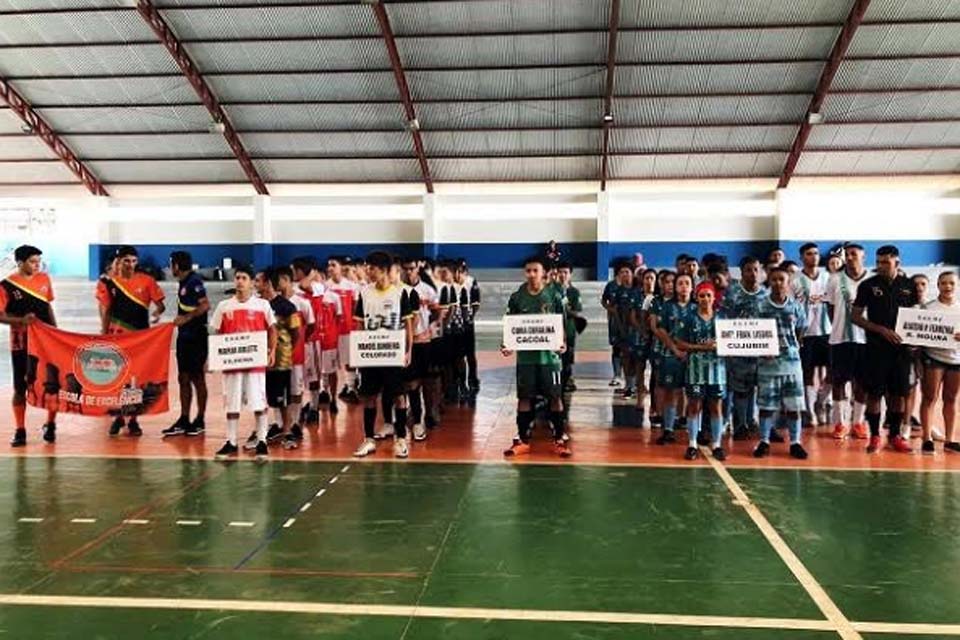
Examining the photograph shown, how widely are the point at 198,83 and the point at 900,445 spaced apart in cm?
2009

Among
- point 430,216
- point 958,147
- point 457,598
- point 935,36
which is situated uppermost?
point 935,36

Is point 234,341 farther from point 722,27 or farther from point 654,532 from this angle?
point 722,27

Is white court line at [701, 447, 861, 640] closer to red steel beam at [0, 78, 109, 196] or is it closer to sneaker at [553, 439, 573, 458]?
sneaker at [553, 439, 573, 458]

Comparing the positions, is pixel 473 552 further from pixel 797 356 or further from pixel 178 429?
pixel 178 429

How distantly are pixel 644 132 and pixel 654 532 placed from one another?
19.8 m

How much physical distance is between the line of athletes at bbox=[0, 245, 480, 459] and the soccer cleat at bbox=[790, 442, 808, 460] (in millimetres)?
3563

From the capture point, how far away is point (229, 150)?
24.7 metres

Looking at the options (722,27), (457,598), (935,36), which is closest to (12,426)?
(457,598)

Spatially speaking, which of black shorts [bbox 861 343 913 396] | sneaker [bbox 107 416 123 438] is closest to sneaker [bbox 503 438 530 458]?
black shorts [bbox 861 343 913 396]

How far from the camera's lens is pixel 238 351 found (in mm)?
6996

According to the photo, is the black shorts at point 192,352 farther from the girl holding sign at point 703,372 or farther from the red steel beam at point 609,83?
the red steel beam at point 609,83

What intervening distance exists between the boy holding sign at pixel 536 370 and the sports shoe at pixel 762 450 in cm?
170

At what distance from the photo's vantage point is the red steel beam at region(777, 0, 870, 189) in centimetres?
1820

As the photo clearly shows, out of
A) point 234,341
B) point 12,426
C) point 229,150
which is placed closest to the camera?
point 234,341
